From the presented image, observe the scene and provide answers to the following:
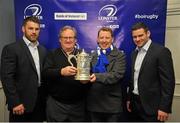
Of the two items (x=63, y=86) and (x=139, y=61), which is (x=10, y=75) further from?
(x=139, y=61)

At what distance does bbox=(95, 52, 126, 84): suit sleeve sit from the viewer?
2672mm

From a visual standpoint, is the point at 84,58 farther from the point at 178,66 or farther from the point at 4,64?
the point at 178,66

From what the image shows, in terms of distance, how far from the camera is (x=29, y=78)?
9.21 ft

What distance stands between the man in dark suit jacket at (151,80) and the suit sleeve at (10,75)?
3.80ft

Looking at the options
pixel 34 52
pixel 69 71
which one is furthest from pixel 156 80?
pixel 34 52

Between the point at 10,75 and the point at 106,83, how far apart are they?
0.91 metres

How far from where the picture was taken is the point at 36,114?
2.92 m

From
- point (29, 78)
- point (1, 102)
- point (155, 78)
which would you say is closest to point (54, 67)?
point (29, 78)

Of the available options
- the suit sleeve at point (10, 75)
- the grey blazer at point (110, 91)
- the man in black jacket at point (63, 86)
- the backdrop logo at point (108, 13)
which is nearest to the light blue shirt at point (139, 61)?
the grey blazer at point (110, 91)

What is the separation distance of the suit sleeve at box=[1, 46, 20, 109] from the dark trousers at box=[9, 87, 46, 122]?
16 centimetres

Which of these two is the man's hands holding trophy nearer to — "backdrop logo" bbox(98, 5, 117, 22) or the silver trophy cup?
the silver trophy cup

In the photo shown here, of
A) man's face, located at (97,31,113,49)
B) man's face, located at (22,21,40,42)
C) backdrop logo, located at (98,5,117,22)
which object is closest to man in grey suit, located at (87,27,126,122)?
man's face, located at (97,31,113,49)

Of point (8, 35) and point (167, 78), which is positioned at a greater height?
point (8, 35)

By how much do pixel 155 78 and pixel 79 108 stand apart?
79 centimetres
